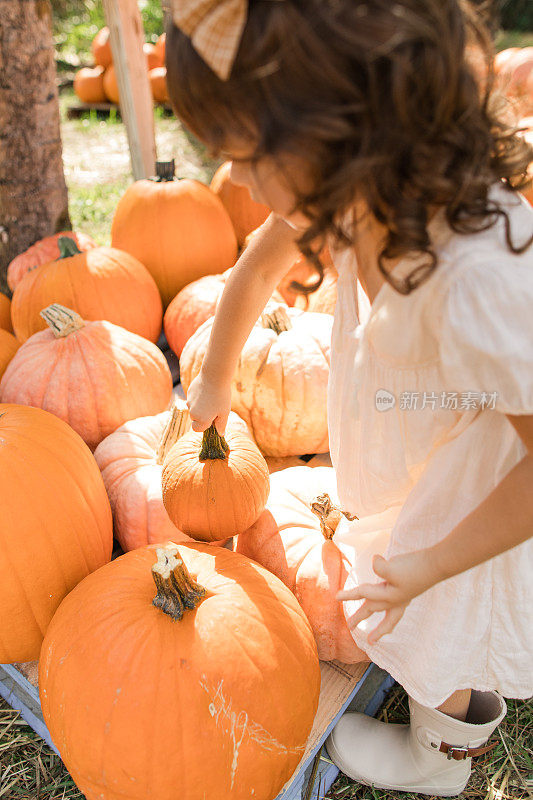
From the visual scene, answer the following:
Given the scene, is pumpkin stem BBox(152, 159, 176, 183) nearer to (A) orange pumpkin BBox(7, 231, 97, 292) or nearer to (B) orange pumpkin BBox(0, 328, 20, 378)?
(A) orange pumpkin BBox(7, 231, 97, 292)

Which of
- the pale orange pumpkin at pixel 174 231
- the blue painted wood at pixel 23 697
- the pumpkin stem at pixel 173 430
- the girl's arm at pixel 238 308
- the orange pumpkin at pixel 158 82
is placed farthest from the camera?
the orange pumpkin at pixel 158 82

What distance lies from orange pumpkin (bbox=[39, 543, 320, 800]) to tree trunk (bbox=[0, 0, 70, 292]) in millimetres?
1526

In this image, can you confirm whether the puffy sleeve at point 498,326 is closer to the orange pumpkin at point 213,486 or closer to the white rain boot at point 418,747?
the orange pumpkin at point 213,486

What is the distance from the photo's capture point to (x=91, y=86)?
→ 5266 millimetres

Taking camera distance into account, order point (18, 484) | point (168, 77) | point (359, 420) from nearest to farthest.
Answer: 1. point (168, 77)
2. point (359, 420)
3. point (18, 484)

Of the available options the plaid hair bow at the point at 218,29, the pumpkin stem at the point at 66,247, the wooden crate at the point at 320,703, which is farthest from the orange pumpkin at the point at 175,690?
the pumpkin stem at the point at 66,247

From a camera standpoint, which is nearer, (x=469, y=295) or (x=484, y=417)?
(x=469, y=295)

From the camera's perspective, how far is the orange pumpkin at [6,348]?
1.82 metres

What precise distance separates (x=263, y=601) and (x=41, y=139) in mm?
1720

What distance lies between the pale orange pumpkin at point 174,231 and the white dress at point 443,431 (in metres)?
1.24

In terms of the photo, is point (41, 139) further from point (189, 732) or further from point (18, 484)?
point (189, 732)

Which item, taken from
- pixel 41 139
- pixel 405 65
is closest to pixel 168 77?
pixel 405 65

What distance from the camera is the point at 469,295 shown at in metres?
0.70

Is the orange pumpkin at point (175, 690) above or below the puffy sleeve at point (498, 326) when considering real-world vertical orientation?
below
